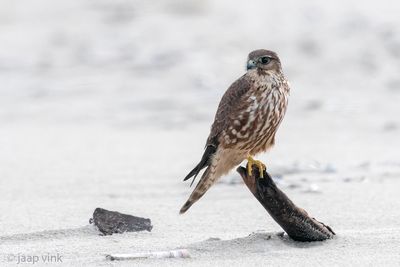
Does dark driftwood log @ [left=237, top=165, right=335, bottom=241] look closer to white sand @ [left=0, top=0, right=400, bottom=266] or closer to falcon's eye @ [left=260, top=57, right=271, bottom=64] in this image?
white sand @ [left=0, top=0, right=400, bottom=266]

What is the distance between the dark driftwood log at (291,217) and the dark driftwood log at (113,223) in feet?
2.15

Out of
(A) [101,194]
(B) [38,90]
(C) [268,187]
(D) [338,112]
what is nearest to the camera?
(C) [268,187]

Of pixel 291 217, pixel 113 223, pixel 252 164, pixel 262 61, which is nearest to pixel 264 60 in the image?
pixel 262 61

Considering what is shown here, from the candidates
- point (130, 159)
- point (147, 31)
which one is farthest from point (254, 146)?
point (147, 31)

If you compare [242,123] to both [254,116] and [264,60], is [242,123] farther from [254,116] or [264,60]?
[264,60]

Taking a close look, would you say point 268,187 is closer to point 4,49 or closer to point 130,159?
point 130,159

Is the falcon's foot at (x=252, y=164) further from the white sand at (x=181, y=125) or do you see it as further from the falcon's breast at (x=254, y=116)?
the white sand at (x=181, y=125)

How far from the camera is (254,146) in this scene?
574 cm

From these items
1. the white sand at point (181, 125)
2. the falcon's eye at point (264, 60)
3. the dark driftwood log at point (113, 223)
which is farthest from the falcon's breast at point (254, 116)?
the dark driftwood log at point (113, 223)

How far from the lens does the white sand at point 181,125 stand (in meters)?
5.25

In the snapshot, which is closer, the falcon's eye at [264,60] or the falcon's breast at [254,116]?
the falcon's breast at [254,116]

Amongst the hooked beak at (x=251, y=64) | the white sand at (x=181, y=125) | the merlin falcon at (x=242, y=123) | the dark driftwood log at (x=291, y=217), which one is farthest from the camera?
the hooked beak at (x=251, y=64)

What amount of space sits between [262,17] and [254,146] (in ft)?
22.2

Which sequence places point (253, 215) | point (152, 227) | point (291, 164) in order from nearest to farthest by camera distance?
point (152, 227) → point (253, 215) → point (291, 164)
